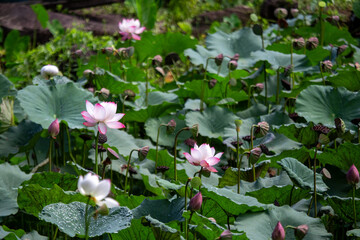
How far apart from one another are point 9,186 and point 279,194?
0.85m

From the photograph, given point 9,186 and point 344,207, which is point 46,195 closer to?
point 9,186

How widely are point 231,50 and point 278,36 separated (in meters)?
0.58

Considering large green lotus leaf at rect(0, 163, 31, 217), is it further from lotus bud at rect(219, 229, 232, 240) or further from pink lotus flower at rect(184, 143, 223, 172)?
lotus bud at rect(219, 229, 232, 240)

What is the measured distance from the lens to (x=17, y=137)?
2.02 meters

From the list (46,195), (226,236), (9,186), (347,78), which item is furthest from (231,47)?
(226,236)

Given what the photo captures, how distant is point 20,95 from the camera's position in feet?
5.98

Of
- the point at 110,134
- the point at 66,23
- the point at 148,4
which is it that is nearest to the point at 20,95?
the point at 110,134

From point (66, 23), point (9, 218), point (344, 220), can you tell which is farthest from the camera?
point (66, 23)

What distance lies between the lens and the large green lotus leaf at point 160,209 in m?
1.30

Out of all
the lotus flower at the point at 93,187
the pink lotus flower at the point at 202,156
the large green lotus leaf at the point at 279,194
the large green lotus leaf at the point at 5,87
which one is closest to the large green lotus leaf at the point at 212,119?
the large green lotus leaf at the point at 279,194

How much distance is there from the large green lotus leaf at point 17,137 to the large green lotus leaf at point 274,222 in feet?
3.41

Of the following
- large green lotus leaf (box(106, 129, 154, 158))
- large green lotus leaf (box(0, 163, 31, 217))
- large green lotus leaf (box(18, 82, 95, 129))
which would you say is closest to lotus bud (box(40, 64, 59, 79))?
large green lotus leaf (box(18, 82, 95, 129))

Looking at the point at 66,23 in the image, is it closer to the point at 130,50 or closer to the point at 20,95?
the point at 130,50

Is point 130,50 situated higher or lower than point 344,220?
higher
